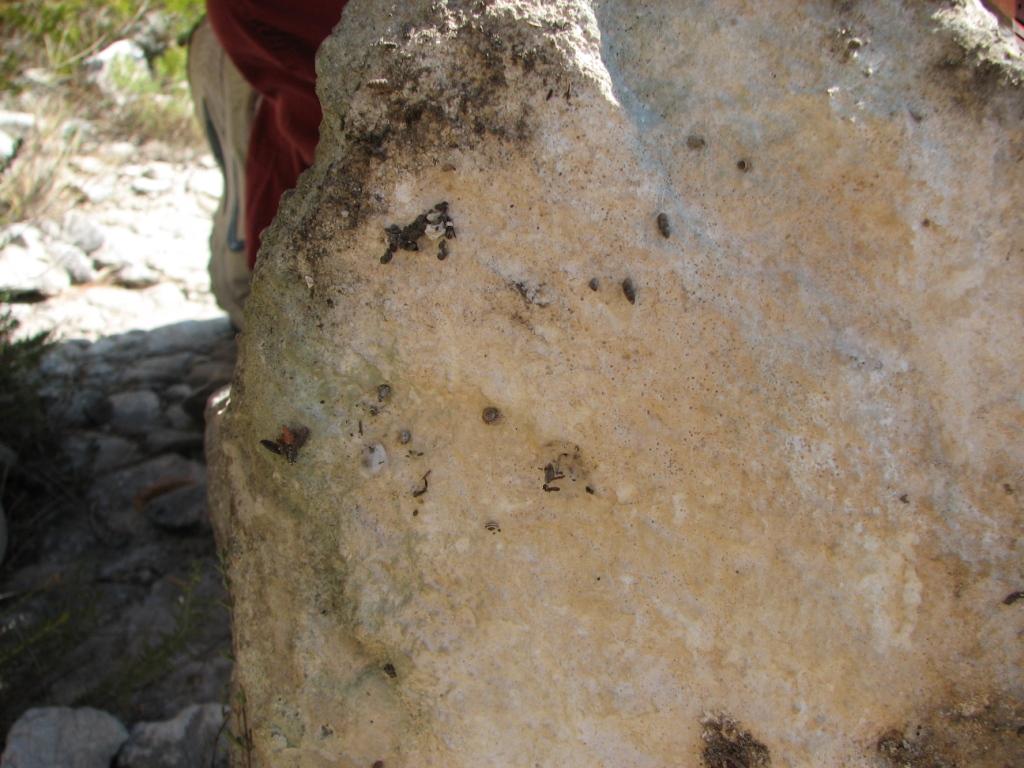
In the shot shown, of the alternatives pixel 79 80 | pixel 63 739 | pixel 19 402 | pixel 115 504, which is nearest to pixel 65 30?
pixel 79 80

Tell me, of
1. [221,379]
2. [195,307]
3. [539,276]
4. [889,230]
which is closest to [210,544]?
[221,379]

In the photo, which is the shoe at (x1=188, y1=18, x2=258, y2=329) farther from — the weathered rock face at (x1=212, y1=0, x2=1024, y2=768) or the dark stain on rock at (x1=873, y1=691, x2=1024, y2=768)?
the dark stain on rock at (x1=873, y1=691, x2=1024, y2=768)

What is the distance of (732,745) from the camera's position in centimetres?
122

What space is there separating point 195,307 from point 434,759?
267cm

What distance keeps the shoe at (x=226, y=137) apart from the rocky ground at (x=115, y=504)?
31 cm

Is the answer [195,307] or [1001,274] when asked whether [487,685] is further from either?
[195,307]

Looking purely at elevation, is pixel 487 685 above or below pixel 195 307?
above

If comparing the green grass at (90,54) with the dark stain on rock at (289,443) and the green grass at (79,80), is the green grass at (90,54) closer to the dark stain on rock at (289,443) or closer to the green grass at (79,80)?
the green grass at (79,80)

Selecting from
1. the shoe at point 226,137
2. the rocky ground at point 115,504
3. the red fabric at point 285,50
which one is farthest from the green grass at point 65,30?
the red fabric at point 285,50

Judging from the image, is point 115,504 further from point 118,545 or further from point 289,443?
point 289,443

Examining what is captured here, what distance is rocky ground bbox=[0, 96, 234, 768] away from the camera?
76.1 inches

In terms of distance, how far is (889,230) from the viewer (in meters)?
1.17

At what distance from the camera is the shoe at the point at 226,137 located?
274 cm

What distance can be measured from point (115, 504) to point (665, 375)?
188cm
